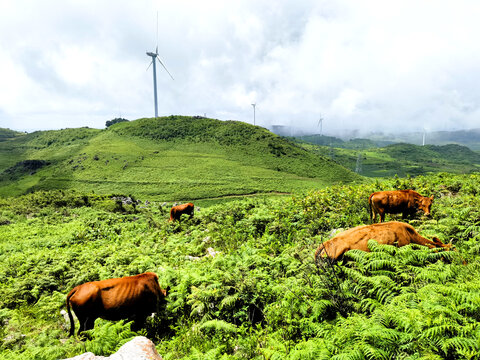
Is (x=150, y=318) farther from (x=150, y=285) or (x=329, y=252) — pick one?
(x=329, y=252)

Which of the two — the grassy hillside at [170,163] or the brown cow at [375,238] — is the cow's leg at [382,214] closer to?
the brown cow at [375,238]

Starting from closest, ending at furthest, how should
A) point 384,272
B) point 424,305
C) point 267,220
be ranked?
point 424,305, point 384,272, point 267,220

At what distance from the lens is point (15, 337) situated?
7.98 meters

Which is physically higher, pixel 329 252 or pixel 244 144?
pixel 244 144

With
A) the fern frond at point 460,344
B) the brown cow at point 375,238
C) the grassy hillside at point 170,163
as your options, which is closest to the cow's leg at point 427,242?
the brown cow at point 375,238

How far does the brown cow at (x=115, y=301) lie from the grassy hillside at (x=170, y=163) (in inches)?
2432

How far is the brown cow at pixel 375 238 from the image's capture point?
315 inches

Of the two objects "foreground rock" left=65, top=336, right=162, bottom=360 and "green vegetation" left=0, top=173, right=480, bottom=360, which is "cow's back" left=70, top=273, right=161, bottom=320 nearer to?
"green vegetation" left=0, top=173, right=480, bottom=360

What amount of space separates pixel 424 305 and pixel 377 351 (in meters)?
1.49

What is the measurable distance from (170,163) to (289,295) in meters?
94.3

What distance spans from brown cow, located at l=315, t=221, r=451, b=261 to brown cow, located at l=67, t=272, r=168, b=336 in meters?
5.51

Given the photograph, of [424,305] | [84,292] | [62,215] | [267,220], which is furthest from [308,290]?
[62,215]

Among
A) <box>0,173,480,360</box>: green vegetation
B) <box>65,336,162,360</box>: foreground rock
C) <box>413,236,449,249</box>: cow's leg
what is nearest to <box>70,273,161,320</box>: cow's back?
<box>0,173,480,360</box>: green vegetation

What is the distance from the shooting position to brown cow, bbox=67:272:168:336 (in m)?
7.80
